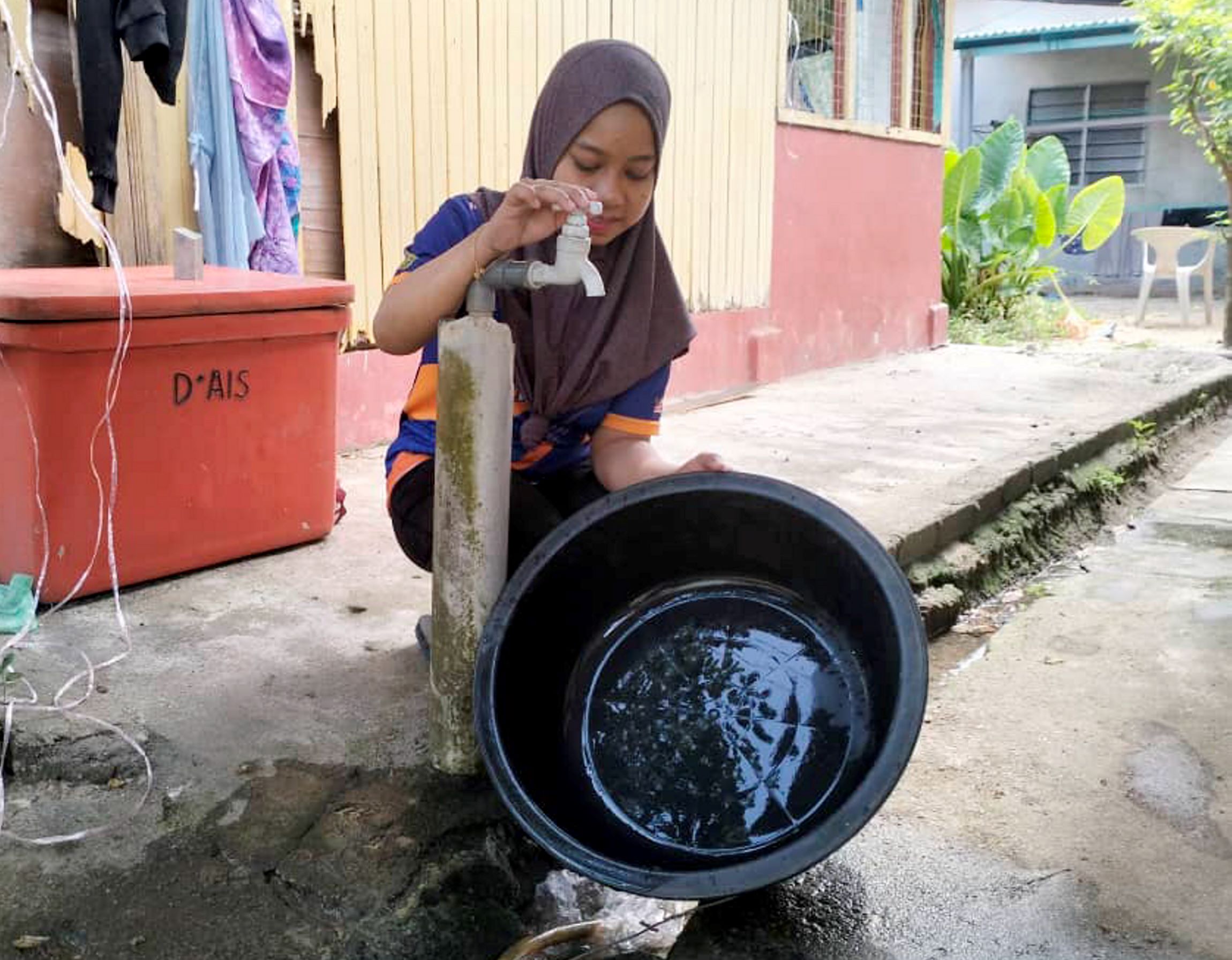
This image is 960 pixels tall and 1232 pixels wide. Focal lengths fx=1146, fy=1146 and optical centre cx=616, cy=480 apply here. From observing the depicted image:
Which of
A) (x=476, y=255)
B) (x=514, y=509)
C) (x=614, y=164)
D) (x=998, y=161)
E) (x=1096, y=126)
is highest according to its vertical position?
(x=1096, y=126)

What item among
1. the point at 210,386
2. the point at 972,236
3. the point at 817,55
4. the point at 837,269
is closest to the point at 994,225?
the point at 972,236

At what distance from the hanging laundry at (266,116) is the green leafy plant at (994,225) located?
717 cm

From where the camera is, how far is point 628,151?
6.22ft

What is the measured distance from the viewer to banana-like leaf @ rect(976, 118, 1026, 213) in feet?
34.0

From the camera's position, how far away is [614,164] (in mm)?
1908

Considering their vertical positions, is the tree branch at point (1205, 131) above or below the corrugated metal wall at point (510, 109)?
above

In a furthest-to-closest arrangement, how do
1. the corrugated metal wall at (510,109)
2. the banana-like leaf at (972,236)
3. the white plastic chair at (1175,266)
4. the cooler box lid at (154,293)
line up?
the white plastic chair at (1175,266) < the banana-like leaf at (972,236) < the corrugated metal wall at (510,109) < the cooler box lid at (154,293)

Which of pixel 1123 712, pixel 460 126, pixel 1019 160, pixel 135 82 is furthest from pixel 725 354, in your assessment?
pixel 1019 160

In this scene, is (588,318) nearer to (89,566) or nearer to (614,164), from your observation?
(614,164)

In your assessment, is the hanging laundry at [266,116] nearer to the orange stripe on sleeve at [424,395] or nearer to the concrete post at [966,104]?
the orange stripe on sleeve at [424,395]

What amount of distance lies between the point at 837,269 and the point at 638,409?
575 centimetres

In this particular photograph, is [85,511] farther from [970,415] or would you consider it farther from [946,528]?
[970,415]

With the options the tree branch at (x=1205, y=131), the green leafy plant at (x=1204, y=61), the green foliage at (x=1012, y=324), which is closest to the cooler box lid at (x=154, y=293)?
the green foliage at (x=1012, y=324)

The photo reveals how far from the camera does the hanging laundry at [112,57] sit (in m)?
3.16
